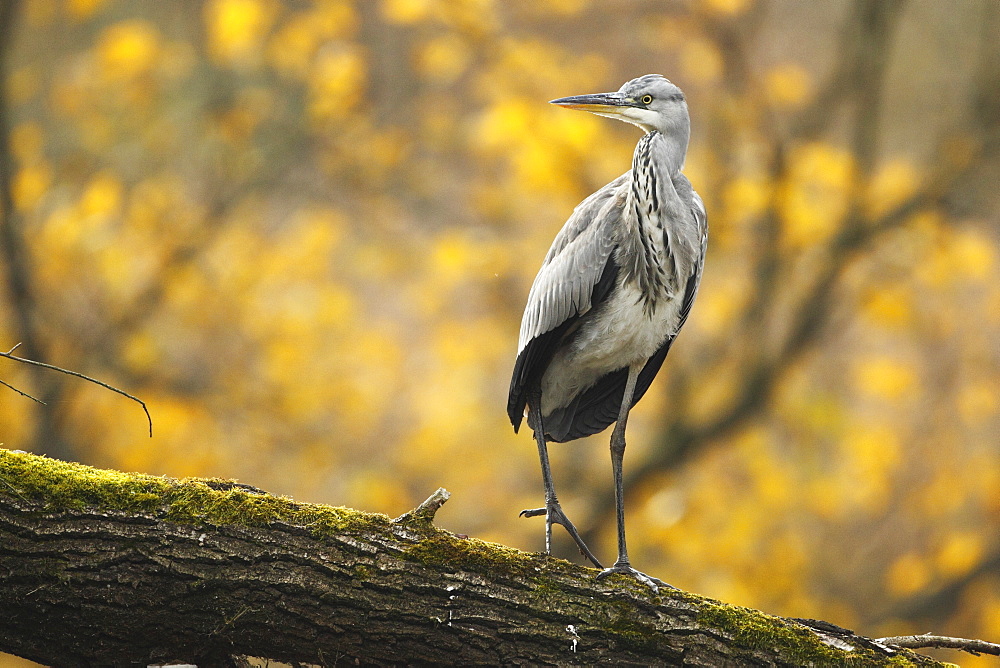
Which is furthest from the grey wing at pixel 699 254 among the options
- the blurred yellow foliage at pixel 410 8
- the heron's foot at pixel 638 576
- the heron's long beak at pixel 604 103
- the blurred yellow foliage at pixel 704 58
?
the blurred yellow foliage at pixel 410 8

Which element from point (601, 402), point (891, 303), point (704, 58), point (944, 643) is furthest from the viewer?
point (704, 58)

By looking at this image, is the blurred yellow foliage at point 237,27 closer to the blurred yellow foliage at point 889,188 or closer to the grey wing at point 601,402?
the grey wing at point 601,402

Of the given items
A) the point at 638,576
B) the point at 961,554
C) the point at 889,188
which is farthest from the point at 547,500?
the point at 961,554

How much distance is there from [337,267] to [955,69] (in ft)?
25.9

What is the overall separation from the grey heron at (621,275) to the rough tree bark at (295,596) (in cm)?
85

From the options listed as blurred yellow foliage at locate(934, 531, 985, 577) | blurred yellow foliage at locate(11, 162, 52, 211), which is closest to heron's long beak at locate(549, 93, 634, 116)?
blurred yellow foliage at locate(11, 162, 52, 211)

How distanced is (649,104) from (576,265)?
0.75m

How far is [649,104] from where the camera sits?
13.2ft

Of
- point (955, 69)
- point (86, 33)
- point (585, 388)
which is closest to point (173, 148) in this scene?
point (86, 33)

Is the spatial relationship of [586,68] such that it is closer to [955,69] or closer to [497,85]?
[497,85]

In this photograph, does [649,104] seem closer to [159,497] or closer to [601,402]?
[601,402]

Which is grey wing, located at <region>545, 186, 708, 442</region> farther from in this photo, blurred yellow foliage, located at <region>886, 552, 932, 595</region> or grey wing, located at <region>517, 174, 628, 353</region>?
blurred yellow foliage, located at <region>886, 552, 932, 595</region>

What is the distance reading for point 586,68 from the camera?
9703mm

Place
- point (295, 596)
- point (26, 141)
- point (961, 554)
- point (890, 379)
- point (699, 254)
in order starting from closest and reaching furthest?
point (295, 596) < point (699, 254) < point (26, 141) < point (961, 554) < point (890, 379)
